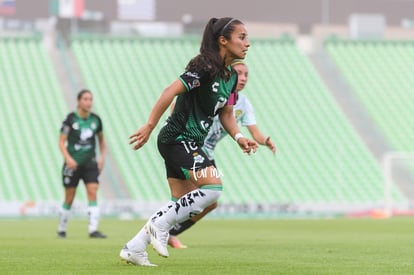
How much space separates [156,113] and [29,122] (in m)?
27.7

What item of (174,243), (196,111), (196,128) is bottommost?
(196,128)

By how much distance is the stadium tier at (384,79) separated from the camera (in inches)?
1510

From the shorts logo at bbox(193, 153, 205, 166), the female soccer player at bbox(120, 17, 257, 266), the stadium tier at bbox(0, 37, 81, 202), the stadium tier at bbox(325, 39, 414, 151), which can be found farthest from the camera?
the stadium tier at bbox(325, 39, 414, 151)

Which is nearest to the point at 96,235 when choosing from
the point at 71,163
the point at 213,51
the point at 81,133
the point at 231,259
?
the point at 71,163

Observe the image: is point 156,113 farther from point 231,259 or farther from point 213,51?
point 231,259

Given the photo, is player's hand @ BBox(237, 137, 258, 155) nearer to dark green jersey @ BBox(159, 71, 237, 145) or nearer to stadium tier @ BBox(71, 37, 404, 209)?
dark green jersey @ BBox(159, 71, 237, 145)

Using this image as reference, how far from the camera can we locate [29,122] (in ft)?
115

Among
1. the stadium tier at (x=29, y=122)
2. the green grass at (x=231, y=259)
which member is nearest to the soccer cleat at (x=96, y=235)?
the green grass at (x=231, y=259)

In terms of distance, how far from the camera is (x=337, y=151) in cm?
3622

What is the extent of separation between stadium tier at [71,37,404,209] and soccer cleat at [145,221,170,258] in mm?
23739

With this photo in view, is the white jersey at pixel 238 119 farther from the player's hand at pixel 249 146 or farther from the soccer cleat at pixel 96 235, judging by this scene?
the player's hand at pixel 249 146

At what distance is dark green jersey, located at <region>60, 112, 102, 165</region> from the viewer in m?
16.3

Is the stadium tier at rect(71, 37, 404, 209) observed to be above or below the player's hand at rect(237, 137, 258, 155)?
above

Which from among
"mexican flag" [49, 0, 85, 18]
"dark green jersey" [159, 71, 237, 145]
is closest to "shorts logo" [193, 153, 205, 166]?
"dark green jersey" [159, 71, 237, 145]
